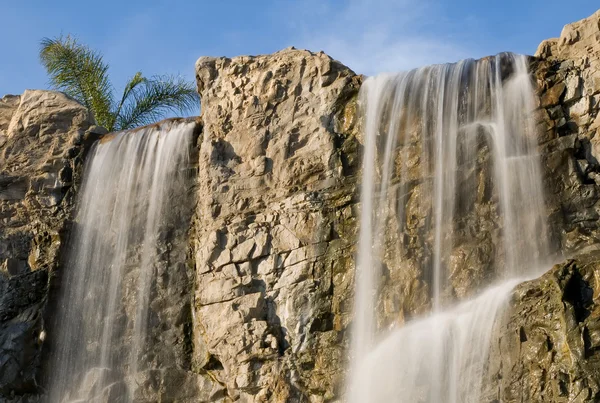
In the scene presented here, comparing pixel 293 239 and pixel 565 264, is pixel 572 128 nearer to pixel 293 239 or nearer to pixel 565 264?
pixel 565 264

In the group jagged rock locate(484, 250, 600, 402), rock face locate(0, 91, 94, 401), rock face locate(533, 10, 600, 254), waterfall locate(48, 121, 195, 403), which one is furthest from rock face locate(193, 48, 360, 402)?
rock face locate(533, 10, 600, 254)

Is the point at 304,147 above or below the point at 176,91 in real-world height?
below

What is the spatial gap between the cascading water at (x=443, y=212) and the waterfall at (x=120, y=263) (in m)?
4.31

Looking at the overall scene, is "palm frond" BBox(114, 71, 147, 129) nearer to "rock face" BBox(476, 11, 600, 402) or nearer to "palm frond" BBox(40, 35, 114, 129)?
"palm frond" BBox(40, 35, 114, 129)

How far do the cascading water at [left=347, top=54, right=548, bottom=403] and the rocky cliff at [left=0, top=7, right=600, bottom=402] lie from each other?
0.78 ft

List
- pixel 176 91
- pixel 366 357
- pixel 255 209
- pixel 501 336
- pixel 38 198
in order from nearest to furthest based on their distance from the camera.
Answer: pixel 501 336 < pixel 366 357 < pixel 255 209 < pixel 38 198 < pixel 176 91

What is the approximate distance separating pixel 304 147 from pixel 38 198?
6.35 metres

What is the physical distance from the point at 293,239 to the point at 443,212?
299 cm

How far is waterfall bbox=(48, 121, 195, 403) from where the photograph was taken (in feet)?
63.4

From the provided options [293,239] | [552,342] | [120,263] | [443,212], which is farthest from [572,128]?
[120,263]

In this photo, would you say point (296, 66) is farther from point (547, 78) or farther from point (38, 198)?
point (38, 198)

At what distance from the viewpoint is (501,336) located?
14797 mm

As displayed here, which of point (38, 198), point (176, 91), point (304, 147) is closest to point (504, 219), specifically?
point (304, 147)

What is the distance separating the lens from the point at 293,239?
61.0 ft
